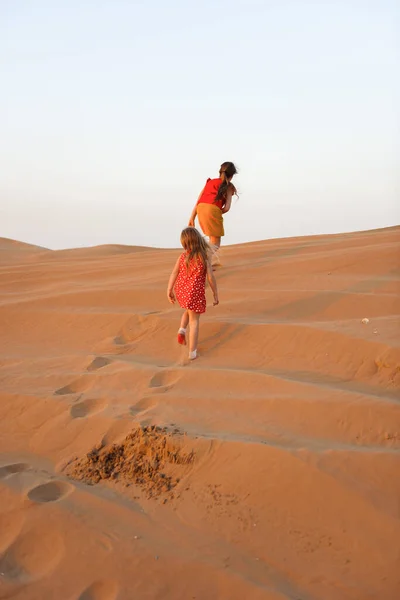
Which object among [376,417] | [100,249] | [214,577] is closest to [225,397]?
[376,417]

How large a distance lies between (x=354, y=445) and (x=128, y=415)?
1340 mm

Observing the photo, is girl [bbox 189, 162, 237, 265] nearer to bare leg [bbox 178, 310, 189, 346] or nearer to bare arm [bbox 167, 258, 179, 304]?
bare arm [bbox 167, 258, 179, 304]

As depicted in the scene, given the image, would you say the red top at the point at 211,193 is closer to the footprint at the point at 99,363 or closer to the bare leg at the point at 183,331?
the bare leg at the point at 183,331

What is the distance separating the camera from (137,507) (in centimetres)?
308

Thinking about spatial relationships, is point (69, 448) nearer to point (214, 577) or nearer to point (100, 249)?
point (214, 577)

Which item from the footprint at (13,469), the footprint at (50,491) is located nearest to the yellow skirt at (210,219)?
the footprint at (13,469)

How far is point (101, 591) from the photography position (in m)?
2.55

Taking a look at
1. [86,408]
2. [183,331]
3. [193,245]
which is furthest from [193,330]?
Answer: [86,408]

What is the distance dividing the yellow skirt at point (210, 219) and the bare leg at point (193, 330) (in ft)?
7.84

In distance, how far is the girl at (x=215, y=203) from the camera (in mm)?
7254

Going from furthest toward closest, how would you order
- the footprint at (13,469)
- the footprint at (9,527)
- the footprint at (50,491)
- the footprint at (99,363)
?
the footprint at (99,363) → the footprint at (13,469) → the footprint at (50,491) → the footprint at (9,527)

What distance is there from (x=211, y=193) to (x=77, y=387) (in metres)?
3.51

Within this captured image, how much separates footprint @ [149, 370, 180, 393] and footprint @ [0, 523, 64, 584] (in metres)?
1.47

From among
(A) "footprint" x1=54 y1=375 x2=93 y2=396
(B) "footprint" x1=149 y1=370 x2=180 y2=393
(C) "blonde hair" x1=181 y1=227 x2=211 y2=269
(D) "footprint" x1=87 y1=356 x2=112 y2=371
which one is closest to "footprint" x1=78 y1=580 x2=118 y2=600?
(B) "footprint" x1=149 y1=370 x2=180 y2=393
